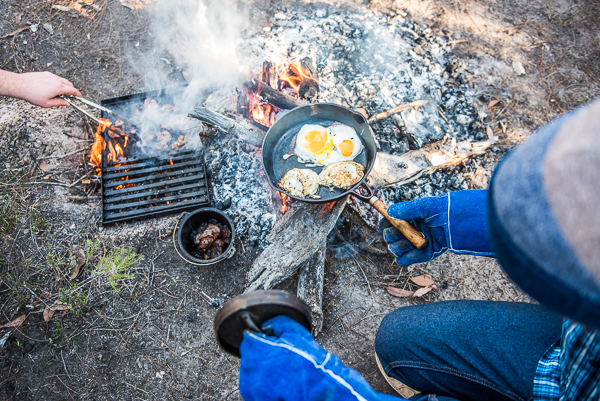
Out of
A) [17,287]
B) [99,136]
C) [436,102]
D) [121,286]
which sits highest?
[436,102]

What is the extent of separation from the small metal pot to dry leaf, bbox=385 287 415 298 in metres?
1.78

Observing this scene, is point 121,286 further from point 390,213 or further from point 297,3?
point 297,3

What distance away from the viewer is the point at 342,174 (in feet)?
10.8

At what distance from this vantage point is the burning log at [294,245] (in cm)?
324

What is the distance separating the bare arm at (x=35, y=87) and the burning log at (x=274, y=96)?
6.54ft

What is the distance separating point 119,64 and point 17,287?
10.5ft

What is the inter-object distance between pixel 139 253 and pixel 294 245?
1.79m

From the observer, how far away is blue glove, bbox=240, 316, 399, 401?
1596 millimetres

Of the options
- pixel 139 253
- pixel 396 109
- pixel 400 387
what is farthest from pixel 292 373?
pixel 396 109

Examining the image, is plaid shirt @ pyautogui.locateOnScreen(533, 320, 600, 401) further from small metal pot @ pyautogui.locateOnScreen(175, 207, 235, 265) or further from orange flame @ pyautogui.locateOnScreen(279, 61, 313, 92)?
orange flame @ pyautogui.locateOnScreen(279, 61, 313, 92)

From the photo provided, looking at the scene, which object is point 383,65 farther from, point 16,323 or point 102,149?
point 16,323

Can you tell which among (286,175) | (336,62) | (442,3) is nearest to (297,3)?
(336,62)

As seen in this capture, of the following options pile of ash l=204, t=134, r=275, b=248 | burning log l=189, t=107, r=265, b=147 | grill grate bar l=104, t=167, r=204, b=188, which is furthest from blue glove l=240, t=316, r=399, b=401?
grill grate bar l=104, t=167, r=204, b=188

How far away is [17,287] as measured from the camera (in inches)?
134
